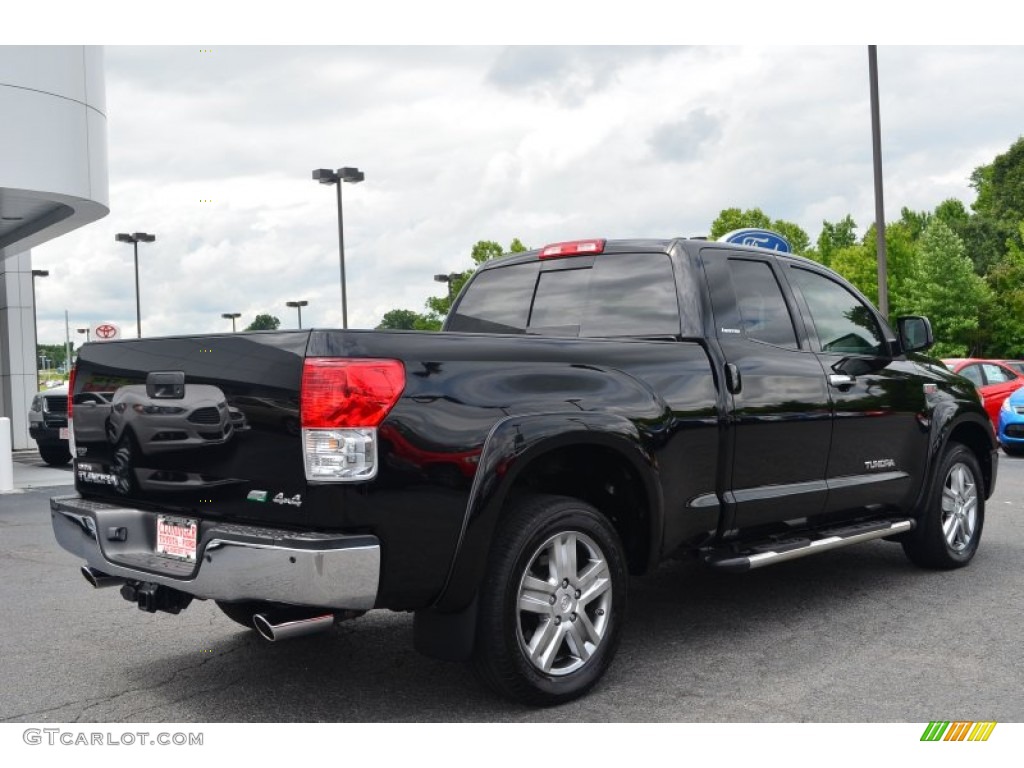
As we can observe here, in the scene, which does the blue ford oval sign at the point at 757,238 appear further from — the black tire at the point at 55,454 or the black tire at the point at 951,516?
the black tire at the point at 55,454

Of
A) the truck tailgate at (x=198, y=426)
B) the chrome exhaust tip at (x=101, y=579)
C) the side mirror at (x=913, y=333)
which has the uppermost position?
the side mirror at (x=913, y=333)

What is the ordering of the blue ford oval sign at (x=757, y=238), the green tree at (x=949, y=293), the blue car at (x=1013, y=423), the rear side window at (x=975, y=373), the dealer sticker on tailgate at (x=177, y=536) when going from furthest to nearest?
the green tree at (x=949, y=293), the rear side window at (x=975, y=373), the blue car at (x=1013, y=423), the blue ford oval sign at (x=757, y=238), the dealer sticker on tailgate at (x=177, y=536)

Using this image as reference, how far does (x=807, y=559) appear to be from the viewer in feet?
24.2

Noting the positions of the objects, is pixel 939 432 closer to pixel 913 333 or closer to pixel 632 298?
pixel 913 333

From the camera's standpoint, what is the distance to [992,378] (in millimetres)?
17672

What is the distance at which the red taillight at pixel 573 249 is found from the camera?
5613mm

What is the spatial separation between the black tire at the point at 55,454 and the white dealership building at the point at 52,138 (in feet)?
12.1

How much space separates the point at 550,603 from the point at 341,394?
1.24 m

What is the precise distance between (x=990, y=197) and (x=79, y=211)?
70978 millimetres

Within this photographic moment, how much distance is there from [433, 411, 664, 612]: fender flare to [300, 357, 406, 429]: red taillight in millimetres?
484

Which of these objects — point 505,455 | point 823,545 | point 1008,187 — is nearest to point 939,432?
point 823,545

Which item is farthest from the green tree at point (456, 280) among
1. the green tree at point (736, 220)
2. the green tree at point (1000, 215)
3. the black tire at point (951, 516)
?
the black tire at point (951, 516)

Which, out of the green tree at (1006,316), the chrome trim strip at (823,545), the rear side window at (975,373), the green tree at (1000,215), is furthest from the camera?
the green tree at (1000,215)
